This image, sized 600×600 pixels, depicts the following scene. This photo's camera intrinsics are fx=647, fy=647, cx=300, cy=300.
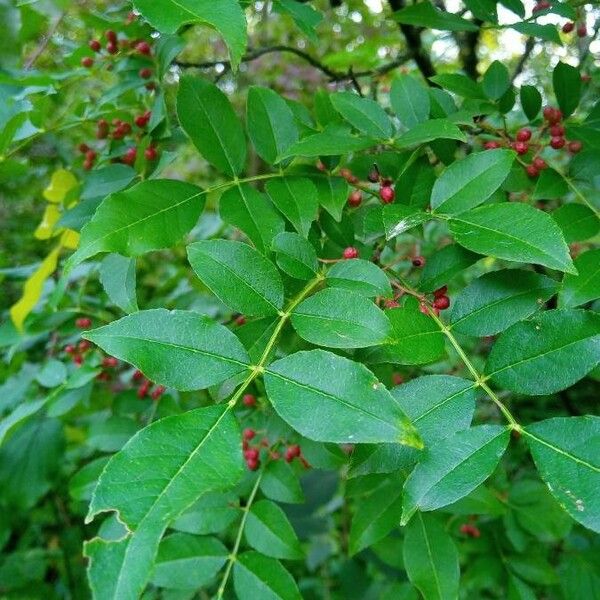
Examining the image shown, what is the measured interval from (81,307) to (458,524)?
996mm

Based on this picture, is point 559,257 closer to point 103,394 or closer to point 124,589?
point 124,589

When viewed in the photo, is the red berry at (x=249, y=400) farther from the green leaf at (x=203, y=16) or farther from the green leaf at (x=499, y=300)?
the green leaf at (x=203, y=16)

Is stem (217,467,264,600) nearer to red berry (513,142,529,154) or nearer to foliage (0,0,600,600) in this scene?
foliage (0,0,600,600)

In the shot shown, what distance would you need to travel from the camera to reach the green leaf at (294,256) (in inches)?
31.3

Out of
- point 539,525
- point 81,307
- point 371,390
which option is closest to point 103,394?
point 81,307

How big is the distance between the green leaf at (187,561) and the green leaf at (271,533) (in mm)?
57

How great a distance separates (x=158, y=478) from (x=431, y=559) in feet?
1.75

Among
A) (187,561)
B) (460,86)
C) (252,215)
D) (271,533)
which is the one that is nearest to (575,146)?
(460,86)

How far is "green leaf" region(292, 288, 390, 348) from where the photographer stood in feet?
2.24

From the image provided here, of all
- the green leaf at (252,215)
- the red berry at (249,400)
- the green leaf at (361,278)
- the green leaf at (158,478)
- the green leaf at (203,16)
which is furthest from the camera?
the red berry at (249,400)

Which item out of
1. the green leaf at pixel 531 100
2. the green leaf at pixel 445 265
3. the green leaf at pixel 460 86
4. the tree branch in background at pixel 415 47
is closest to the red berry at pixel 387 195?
the green leaf at pixel 445 265

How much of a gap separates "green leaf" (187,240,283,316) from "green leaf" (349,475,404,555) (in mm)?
445

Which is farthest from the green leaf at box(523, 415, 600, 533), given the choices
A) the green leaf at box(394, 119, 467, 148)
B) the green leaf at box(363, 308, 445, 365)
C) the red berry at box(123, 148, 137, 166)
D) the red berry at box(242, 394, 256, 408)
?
the red berry at box(123, 148, 137, 166)

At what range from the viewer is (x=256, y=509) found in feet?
3.42
